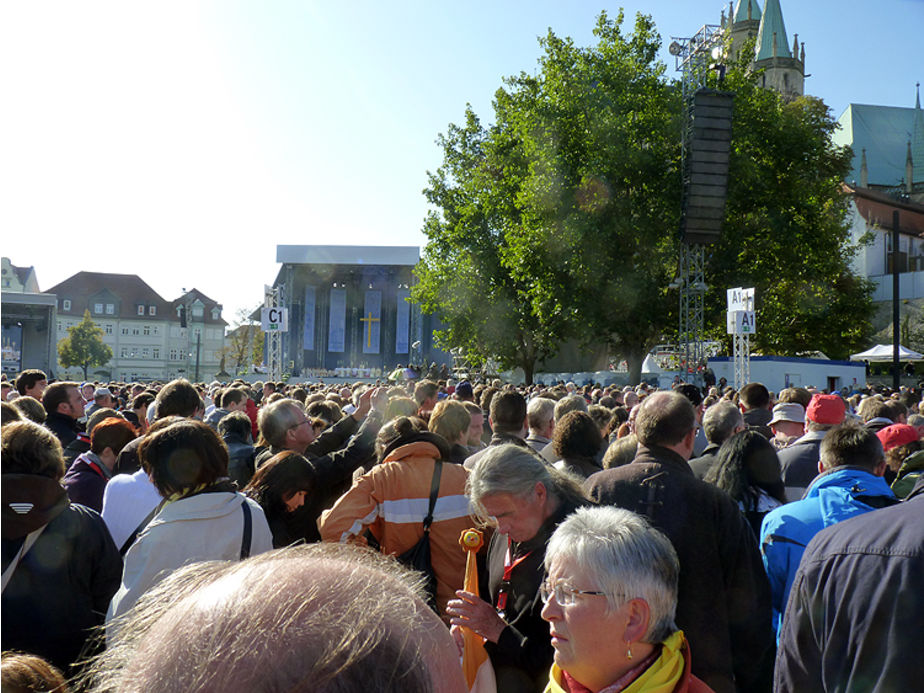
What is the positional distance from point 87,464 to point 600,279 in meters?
23.3

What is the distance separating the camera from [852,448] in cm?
340

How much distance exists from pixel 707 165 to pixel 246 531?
64.6 feet

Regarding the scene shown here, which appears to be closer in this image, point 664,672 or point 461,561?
point 664,672

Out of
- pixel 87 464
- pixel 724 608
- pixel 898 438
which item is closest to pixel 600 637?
pixel 724 608

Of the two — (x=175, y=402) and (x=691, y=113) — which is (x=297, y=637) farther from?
(x=691, y=113)

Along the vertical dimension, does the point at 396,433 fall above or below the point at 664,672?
above

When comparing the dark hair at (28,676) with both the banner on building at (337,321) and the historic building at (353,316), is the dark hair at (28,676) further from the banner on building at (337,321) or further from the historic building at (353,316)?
the banner on building at (337,321)

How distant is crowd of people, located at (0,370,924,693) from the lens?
776mm

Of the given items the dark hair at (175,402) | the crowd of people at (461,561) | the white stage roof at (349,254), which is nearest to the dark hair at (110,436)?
the crowd of people at (461,561)

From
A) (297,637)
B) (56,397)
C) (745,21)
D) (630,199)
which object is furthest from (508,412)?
(745,21)

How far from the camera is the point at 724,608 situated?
293 cm

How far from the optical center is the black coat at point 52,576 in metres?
2.81

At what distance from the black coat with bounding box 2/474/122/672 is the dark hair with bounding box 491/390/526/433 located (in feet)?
8.54

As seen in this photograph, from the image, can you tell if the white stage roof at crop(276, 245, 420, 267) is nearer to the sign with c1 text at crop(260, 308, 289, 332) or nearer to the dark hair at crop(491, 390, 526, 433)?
the sign with c1 text at crop(260, 308, 289, 332)
